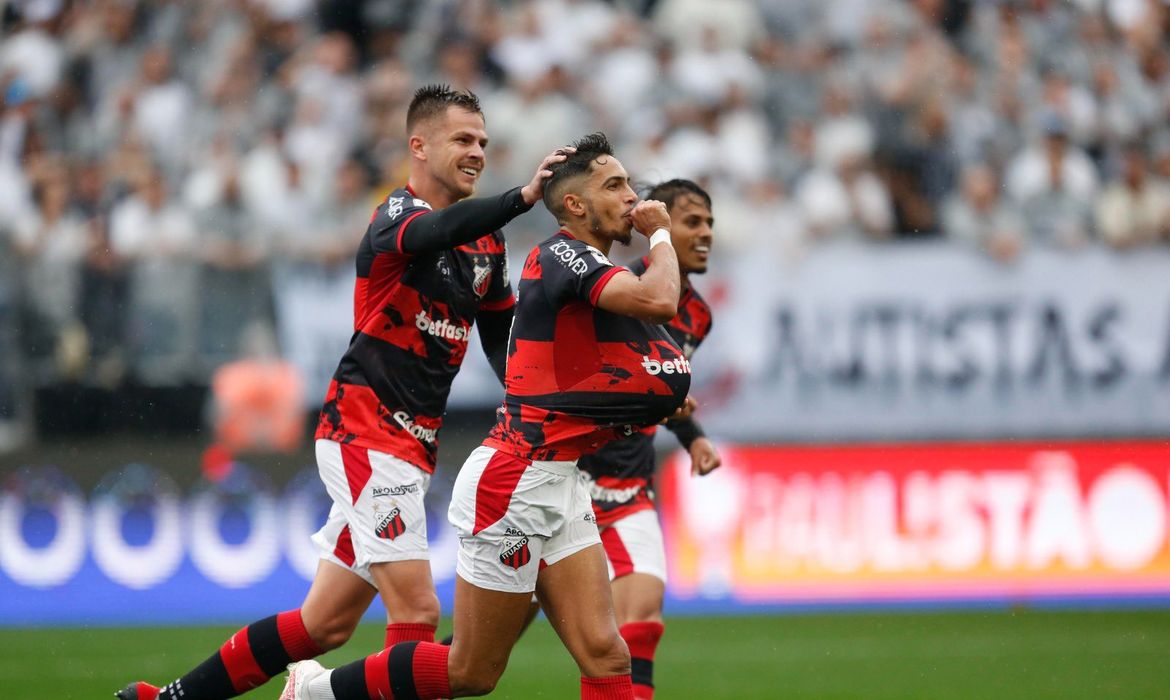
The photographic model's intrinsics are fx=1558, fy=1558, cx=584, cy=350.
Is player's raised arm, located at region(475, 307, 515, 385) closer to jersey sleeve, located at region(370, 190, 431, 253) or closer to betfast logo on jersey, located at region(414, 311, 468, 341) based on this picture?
betfast logo on jersey, located at region(414, 311, 468, 341)

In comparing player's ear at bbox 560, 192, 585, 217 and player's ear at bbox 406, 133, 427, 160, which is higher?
player's ear at bbox 406, 133, 427, 160

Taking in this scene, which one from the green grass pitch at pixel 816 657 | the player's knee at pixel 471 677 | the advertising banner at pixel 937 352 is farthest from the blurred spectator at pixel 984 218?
the player's knee at pixel 471 677

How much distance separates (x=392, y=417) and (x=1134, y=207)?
29.1ft

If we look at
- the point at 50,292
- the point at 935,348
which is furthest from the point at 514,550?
the point at 50,292

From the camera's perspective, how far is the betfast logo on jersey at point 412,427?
6.31m

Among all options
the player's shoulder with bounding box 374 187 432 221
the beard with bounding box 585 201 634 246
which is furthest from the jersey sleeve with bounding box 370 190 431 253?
the beard with bounding box 585 201 634 246

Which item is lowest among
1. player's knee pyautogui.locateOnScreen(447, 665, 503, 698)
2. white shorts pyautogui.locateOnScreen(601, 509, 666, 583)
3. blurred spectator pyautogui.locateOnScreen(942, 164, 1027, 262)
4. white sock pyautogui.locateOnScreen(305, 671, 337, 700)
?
white sock pyautogui.locateOnScreen(305, 671, 337, 700)

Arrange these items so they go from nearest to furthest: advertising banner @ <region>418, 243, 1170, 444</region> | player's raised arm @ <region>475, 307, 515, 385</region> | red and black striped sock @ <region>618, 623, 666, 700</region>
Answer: player's raised arm @ <region>475, 307, 515, 385</region> < red and black striped sock @ <region>618, 623, 666, 700</region> < advertising banner @ <region>418, 243, 1170, 444</region>

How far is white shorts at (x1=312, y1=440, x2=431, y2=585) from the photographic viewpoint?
612 cm

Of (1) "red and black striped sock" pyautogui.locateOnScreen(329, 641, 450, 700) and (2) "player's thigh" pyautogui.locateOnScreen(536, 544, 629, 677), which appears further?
(1) "red and black striped sock" pyautogui.locateOnScreen(329, 641, 450, 700)

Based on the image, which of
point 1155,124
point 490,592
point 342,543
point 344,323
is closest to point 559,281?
point 490,592

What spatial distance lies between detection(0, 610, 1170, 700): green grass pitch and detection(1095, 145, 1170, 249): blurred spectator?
304 cm

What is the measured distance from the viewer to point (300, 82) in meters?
14.6

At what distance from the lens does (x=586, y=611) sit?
5508mm
